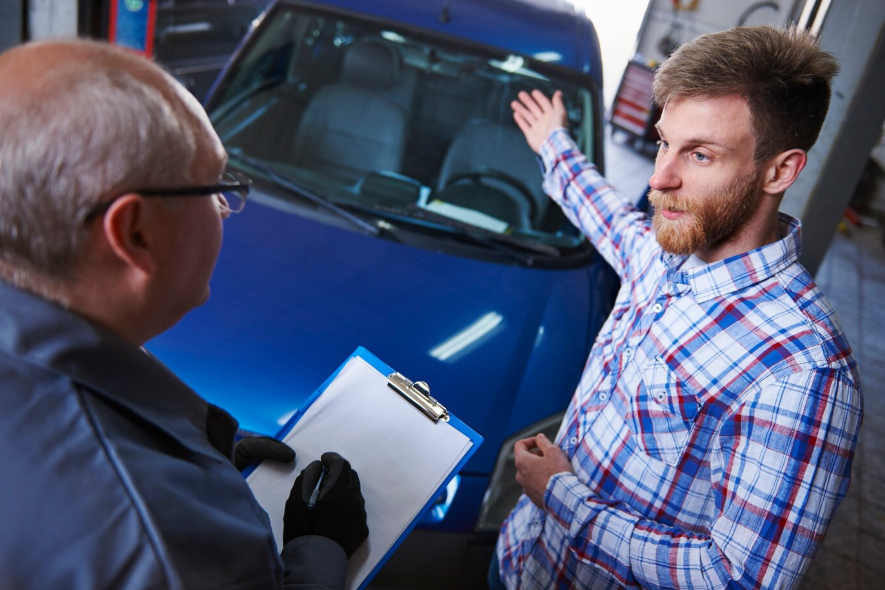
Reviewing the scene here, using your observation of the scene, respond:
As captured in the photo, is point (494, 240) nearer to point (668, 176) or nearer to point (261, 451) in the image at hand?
point (668, 176)

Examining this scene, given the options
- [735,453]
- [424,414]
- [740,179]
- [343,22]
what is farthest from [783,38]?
[343,22]

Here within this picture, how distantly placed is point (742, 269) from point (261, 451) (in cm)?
91

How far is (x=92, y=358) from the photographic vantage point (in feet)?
2.51

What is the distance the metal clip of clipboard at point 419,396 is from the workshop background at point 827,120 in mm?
893

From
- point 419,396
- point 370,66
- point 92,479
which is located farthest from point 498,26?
point 92,479

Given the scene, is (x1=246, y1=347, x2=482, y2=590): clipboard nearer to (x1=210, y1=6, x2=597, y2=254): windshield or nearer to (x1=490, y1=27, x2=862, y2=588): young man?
(x1=490, y1=27, x2=862, y2=588): young man

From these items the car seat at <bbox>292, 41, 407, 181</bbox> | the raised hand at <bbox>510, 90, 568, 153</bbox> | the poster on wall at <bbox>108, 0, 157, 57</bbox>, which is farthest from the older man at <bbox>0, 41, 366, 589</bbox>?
the poster on wall at <bbox>108, 0, 157, 57</bbox>

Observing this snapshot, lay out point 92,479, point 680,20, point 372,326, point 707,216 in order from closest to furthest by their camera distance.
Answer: point 92,479
point 707,216
point 372,326
point 680,20

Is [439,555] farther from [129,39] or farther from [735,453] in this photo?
[129,39]

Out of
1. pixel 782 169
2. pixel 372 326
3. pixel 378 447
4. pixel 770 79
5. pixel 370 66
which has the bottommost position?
pixel 372 326

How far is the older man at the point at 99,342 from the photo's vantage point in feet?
2.32

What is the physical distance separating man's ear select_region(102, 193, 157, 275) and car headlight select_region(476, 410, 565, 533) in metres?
1.12

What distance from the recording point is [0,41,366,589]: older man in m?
0.71

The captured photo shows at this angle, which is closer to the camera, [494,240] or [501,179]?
[494,240]
